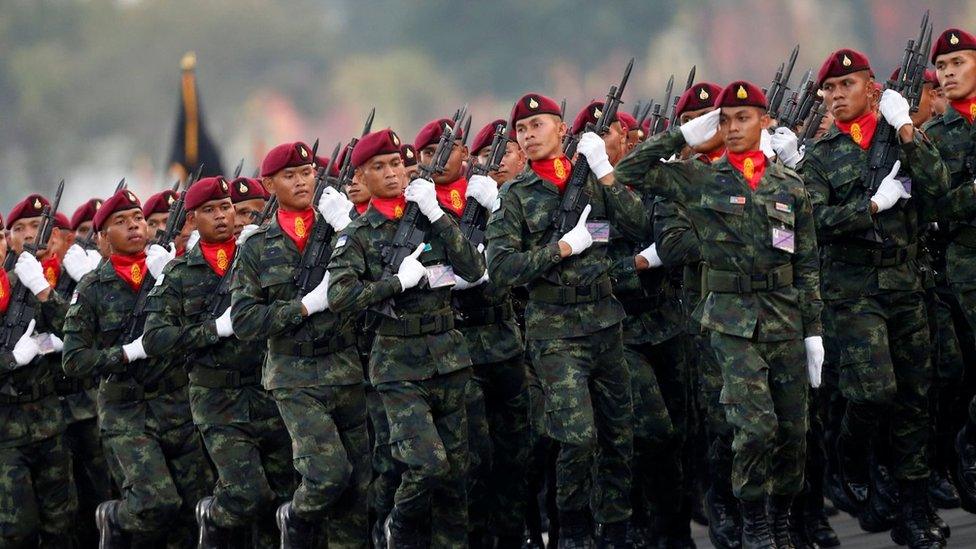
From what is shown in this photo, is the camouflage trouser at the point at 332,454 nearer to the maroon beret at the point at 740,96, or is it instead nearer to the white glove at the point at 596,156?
the white glove at the point at 596,156

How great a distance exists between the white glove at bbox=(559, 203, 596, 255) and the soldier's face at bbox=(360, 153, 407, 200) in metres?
0.95

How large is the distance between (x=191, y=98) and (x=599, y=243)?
50.5ft

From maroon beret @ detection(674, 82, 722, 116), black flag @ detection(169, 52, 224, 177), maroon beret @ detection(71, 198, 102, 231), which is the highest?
black flag @ detection(169, 52, 224, 177)

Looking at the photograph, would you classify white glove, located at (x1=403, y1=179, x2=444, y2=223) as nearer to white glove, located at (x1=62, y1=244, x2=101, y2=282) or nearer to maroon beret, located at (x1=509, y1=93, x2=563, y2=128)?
maroon beret, located at (x1=509, y1=93, x2=563, y2=128)

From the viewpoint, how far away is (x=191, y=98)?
23578mm

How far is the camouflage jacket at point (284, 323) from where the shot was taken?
9062mm

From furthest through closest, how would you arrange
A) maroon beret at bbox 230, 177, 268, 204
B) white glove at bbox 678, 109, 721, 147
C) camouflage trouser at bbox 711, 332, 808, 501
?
maroon beret at bbox 230, 177, 268, 204
white glove at bbox 678, 109, 721, 147
camouflage trouser at bbox 711, 332, 808, 501

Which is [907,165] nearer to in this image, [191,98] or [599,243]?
[599,243]

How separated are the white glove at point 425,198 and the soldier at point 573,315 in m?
Result: 0.30

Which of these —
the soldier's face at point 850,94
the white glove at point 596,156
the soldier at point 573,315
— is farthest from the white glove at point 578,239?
the soldier's face at point 850,94

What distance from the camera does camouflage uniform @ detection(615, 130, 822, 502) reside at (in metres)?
8.39

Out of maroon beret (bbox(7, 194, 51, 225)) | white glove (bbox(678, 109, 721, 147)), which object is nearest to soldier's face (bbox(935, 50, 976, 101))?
white glove (bbox(678, 109, 721, 147))

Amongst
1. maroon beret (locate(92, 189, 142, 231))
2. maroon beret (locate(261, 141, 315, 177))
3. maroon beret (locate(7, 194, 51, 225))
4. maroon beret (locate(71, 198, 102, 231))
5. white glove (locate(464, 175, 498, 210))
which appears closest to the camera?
maroon beret (locate(261, 141, 315, 177))

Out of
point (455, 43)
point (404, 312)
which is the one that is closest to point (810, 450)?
point (404, 312)
